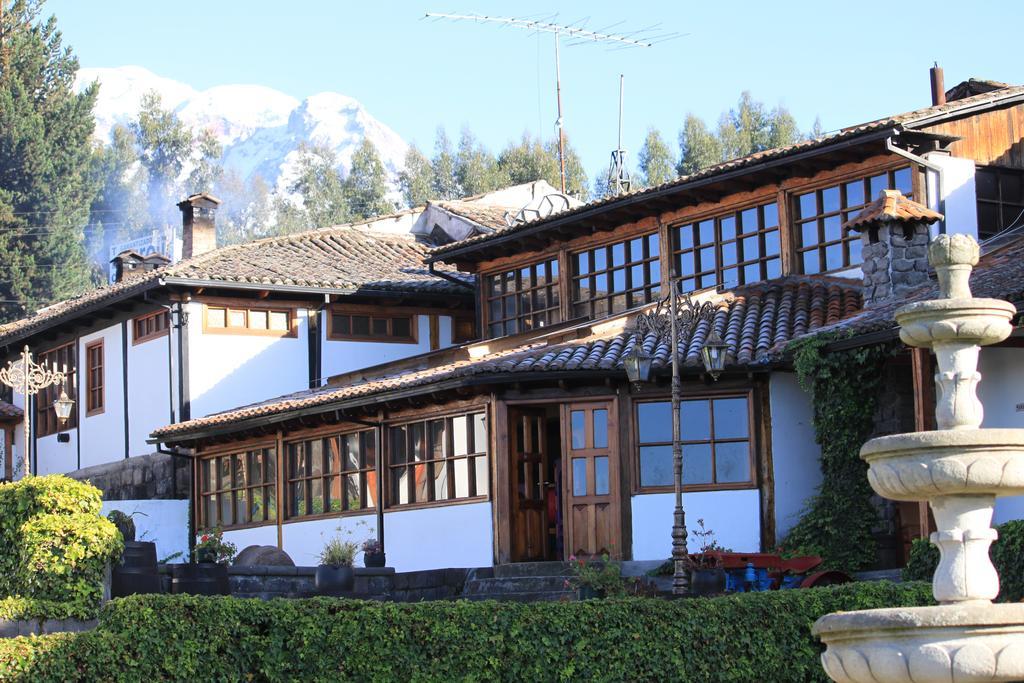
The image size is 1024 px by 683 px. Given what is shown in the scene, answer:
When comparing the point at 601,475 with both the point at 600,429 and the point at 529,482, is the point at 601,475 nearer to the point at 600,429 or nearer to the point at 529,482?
the point at 600,429

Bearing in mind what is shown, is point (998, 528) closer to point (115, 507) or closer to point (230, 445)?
point (230, 445)

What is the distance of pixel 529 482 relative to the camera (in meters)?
21.9

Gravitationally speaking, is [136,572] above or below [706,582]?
above

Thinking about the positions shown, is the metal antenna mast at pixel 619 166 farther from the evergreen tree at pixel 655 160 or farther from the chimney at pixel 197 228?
the evergreen tree at pixel 655 160

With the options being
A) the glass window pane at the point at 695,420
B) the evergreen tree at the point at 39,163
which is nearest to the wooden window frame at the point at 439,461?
the glass window pane at the point at 695,420

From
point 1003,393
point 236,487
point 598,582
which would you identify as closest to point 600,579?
point 598,582

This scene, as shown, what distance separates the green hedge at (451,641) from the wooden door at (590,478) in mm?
5771

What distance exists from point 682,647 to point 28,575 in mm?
7207

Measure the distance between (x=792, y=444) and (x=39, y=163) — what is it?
3757 cm

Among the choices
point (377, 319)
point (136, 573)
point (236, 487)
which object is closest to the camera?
point (136, 573)

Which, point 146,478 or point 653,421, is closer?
point 653,421

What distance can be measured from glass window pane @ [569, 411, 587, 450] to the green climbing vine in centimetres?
299

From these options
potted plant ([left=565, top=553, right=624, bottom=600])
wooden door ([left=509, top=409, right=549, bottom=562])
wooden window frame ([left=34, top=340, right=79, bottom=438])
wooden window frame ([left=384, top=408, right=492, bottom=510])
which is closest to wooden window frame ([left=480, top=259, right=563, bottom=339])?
wooden window frame ([left=384, top=408, right=492, bottom=510])

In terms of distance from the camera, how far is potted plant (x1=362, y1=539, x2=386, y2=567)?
73.9 ft
